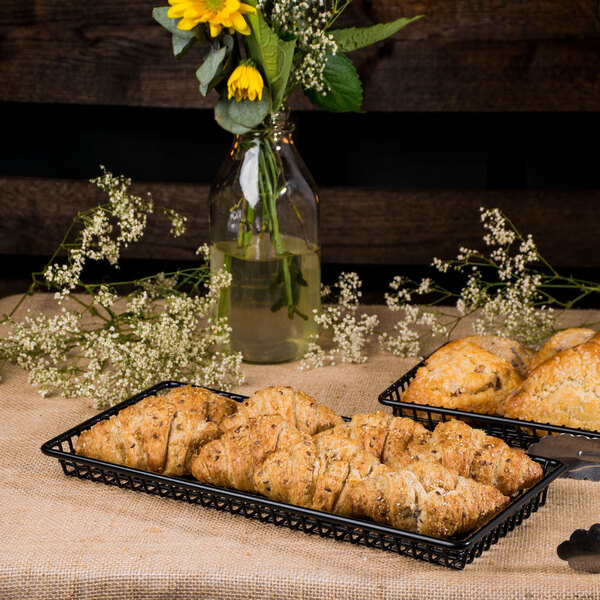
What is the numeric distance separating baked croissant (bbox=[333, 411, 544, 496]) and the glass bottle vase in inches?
21.7

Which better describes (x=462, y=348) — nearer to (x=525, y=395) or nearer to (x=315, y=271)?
(x=525, y=395)

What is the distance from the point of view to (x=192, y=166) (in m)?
2.64

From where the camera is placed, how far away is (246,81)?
5.04 ft

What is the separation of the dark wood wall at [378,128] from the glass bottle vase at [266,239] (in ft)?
2.40

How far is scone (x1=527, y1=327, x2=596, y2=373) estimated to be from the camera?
1521mm

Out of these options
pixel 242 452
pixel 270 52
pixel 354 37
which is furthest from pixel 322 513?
pixel 354 37

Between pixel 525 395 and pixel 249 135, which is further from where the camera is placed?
pixel 249 135

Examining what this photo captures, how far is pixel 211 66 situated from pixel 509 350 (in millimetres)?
752

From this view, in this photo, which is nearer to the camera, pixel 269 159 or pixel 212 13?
pixel 212 13

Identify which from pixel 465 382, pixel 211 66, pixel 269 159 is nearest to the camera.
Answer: pixel 465 382

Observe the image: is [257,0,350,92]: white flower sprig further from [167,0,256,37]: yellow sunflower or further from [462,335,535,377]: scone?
[462,335,535,377]: scone

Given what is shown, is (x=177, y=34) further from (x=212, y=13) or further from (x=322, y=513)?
(x=322, y=513)

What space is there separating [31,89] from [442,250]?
51.6 inches

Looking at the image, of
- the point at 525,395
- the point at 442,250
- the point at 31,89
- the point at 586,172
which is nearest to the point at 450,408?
the point at 525,395
